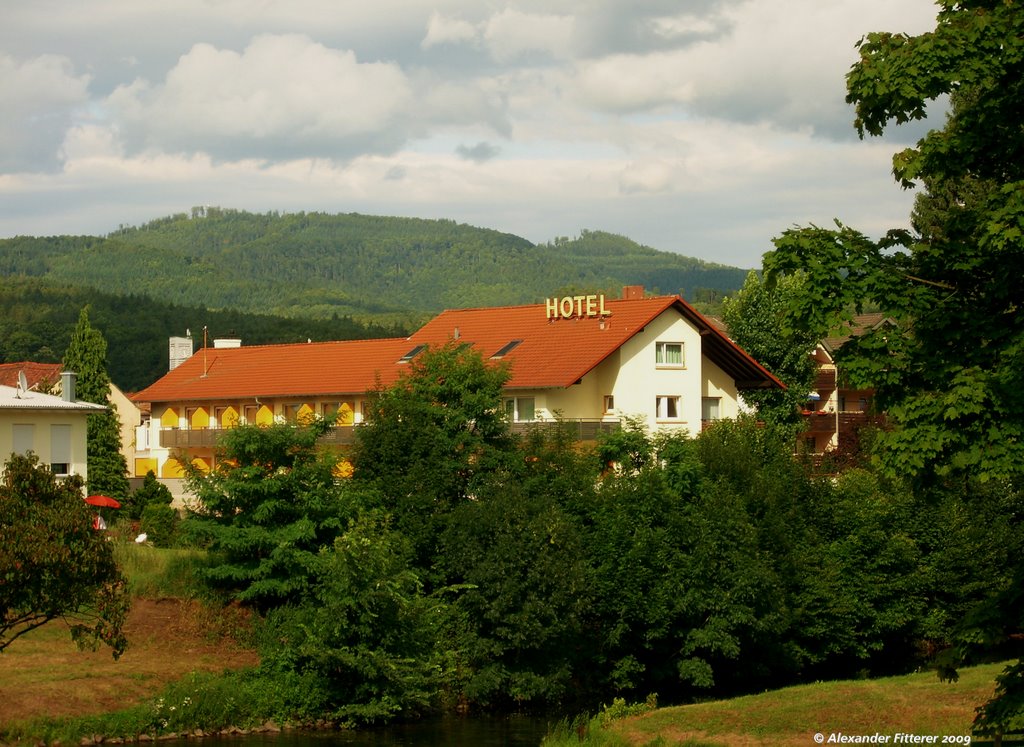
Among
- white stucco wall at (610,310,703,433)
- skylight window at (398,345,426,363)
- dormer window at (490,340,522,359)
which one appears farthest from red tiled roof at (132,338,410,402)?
white stucco wall at (610,310,703,433)

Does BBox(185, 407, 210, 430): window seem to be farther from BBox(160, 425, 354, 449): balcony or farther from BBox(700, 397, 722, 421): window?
BBox(700, 397, 722, 421): window

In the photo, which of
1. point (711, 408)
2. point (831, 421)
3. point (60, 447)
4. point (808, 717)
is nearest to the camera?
point (808, 717)

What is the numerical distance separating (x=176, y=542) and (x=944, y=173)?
129 ft

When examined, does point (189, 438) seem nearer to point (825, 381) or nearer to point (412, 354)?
point (412, 354)

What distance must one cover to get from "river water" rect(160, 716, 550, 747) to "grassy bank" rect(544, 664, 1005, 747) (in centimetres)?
206

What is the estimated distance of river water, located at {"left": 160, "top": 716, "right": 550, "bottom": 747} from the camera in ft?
112

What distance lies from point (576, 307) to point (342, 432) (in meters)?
12.3

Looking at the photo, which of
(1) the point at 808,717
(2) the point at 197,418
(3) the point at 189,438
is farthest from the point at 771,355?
(1) the point at 808,717

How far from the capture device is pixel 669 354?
5962cm

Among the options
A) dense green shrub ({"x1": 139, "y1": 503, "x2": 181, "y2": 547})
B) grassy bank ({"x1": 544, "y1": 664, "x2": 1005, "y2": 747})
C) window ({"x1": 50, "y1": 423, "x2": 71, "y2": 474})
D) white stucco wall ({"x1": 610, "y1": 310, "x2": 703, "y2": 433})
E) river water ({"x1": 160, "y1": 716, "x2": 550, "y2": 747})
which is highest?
white stucco wall ({"x1": 610, "y1": 310, "x2": 703, "y2": 433})

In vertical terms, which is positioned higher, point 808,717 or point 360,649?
point 360,649

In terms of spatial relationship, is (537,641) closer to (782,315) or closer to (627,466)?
(627,466)

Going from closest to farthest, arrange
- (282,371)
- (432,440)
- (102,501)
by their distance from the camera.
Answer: (432,440)
(102,501)
(282,371)

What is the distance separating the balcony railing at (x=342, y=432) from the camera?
48.3 metres
